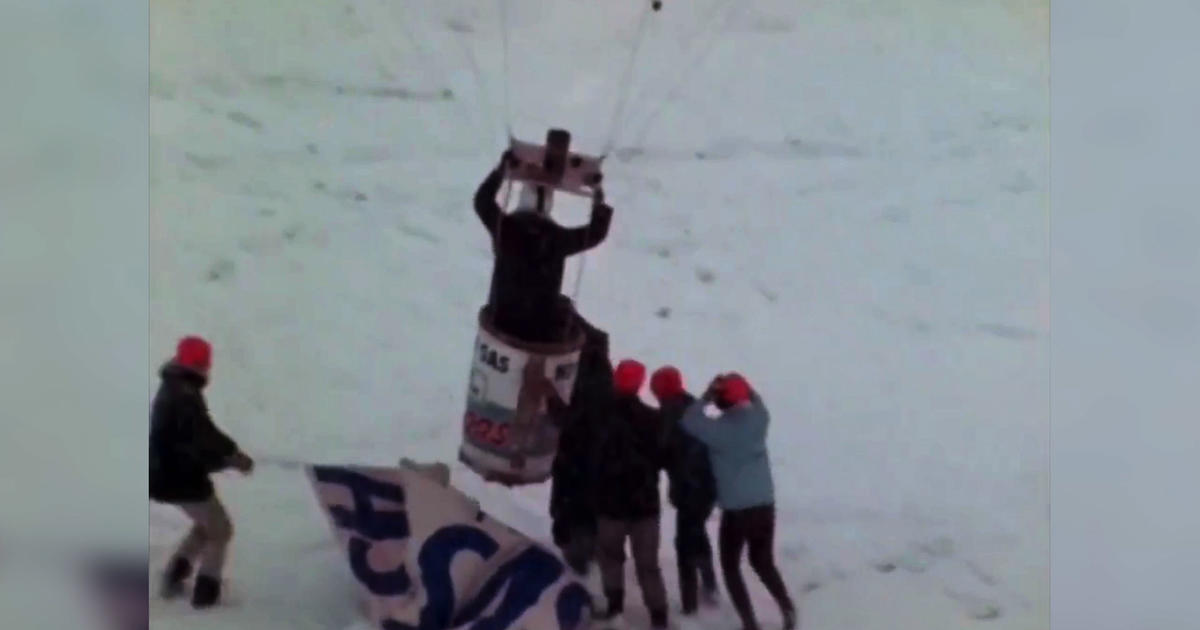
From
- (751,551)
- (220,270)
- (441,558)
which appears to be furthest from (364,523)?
(751,551)

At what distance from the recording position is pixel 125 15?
1312 millimetres

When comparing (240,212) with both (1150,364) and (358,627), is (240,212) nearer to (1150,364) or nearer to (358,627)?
(358,627)

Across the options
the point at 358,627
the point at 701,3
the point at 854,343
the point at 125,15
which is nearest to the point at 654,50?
the point at 701,3

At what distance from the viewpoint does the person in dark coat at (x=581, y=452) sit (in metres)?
1.33

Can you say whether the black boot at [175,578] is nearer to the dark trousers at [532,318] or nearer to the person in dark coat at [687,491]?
the dark trousers at [532,318]

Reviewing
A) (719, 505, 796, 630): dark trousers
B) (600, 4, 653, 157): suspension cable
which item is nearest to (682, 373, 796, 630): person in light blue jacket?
(719, 505, 796, 630): dark trousers

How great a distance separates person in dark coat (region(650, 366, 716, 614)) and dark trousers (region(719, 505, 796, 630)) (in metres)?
0.02

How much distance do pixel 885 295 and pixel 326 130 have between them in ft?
2.01

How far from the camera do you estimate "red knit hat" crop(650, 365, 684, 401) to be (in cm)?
133

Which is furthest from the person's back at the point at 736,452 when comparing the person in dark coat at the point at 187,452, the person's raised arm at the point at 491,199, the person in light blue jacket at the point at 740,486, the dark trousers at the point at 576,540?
the person in dark coat at the point at 187,452

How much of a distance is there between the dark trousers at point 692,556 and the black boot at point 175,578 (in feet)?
1.65

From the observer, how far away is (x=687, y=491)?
133 cm

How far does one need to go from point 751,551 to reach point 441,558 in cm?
32

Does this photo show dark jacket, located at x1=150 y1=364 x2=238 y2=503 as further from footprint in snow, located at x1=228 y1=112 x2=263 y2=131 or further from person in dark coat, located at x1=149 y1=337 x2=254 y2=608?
footprint in snow, located at x1=228 y1=112 x2=263 y2=131
